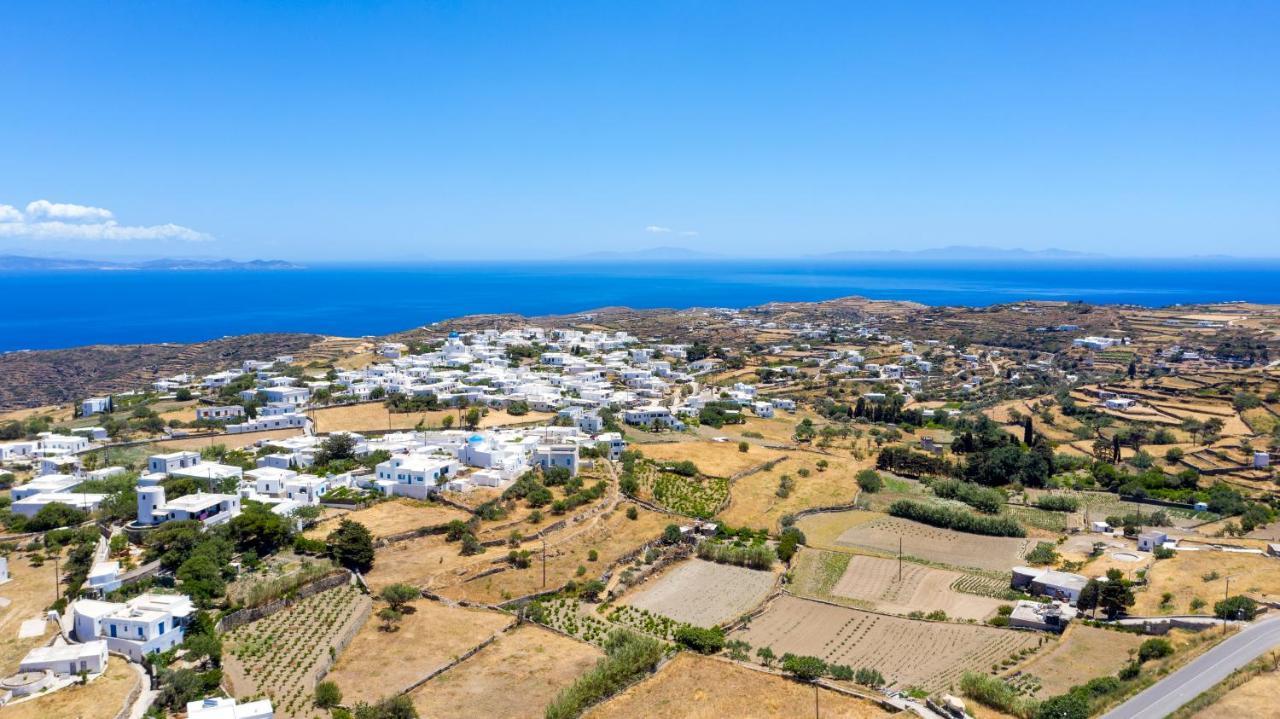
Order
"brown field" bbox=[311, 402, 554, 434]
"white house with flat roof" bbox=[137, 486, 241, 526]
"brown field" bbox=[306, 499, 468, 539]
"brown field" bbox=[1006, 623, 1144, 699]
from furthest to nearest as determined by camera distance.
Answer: "brown field" bbox=[311, 402, 554, 434]
"brown field" bbox=[306, 499, 468, 539]
"white house with flat roof" bbox=[137, 486, 241, 526]
"brown field" bbox=[1006, 623, 1144, 699]

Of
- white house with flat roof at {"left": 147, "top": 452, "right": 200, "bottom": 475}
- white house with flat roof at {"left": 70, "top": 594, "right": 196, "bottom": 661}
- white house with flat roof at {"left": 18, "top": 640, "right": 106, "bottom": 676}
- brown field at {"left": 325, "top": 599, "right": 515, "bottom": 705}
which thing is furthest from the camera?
white house with flat roof at {"left": 147, "top": 452, "right": 200, "bottom": 475}

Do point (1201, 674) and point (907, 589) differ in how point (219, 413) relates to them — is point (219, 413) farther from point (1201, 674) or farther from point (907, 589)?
point (1201, 674)

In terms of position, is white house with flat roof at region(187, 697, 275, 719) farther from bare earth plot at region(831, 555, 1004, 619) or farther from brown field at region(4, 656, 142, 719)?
bare earth plot at region(831, 555, 1004, 619)

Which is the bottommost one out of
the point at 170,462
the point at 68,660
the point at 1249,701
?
the point at 68,660

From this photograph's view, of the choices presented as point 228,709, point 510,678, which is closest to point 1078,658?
point 510,678

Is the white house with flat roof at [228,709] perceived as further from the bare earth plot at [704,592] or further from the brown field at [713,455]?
the brown field at [713,455]

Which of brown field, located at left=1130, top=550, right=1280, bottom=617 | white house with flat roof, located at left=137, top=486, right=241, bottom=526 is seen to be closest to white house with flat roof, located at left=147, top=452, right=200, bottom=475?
white house with flat roof, located at left=137, top=486, right=241, bottom=526

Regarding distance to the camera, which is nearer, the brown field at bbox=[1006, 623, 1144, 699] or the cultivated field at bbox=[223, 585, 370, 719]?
the cultivated field at bbox=[223, 585, 370, 719]

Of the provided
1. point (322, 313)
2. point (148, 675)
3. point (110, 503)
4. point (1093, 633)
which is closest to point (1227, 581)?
point (1093, 633)
